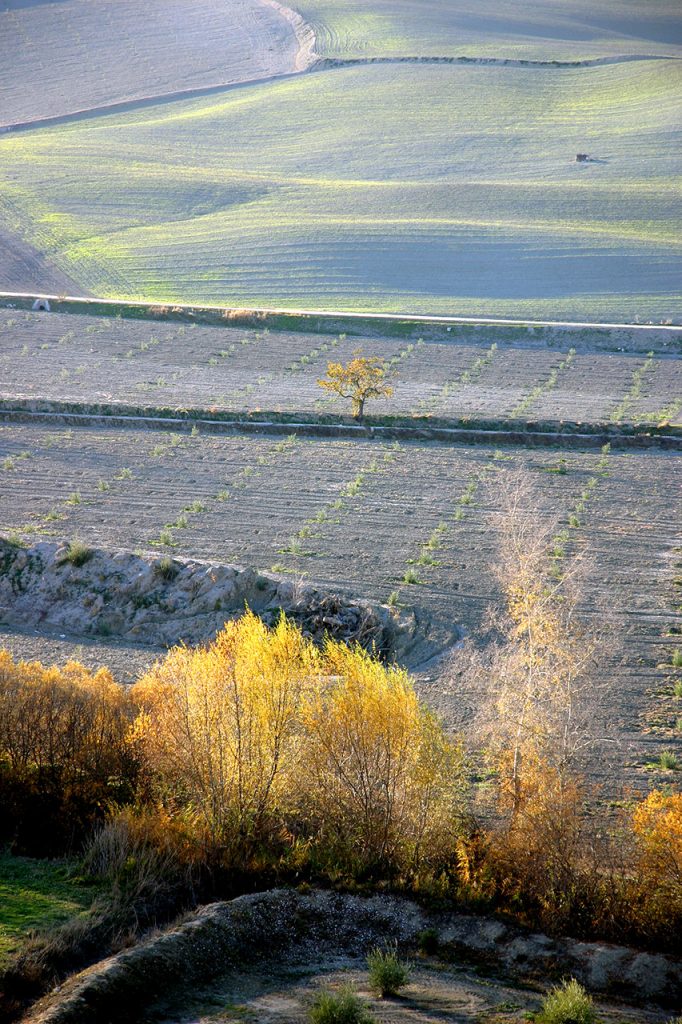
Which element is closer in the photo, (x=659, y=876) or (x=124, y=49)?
(x=659, y=876)

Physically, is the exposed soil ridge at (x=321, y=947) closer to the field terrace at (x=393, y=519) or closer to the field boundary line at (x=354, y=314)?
the field terrace at (x=393, y=519)

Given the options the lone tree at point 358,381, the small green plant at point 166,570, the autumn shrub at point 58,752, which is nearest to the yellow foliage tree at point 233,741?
the autumn shrub at point 58,752

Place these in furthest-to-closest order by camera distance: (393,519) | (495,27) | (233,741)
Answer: (495,27), (393,519), (233,741)

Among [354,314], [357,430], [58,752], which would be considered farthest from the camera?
[354,314]

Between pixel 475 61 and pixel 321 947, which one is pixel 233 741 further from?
pixel 475 61

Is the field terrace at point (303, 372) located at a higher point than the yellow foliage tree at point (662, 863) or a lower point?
higher

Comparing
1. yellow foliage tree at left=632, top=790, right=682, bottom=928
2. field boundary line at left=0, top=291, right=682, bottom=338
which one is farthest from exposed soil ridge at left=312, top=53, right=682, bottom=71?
yellow foliage tree at left=632, top=790, right=682, bottom=928

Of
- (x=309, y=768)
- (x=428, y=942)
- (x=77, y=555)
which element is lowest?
(x=428, y=942)

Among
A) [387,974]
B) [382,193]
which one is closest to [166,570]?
[387,974]
